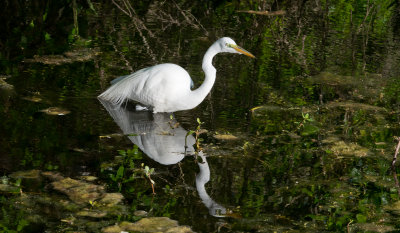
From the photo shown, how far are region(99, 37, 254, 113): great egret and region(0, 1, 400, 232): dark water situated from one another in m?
0.16

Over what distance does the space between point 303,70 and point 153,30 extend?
2295 millimetres

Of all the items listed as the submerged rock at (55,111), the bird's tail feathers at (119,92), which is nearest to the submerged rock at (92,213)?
the submerged rock at (55,111)

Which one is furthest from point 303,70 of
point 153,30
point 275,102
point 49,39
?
point 49,39

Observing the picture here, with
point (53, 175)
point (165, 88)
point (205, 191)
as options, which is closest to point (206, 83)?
point (165, 88)

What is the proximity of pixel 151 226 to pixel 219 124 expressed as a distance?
1.99 metres

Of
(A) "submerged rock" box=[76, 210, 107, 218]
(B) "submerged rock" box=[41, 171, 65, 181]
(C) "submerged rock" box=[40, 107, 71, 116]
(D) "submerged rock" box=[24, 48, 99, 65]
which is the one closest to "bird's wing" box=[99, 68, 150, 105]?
(C) "submerged rock" box=[40, 107, 71, 116]

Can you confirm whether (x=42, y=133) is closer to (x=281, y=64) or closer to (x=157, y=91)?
(x=157, y=91)

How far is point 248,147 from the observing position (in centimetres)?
500

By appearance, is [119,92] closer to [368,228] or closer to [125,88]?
[125,88]

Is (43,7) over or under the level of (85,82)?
over

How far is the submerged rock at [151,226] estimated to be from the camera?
3.52 metres

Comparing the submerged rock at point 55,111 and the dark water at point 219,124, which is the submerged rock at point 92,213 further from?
the submerged rock at point 55,111

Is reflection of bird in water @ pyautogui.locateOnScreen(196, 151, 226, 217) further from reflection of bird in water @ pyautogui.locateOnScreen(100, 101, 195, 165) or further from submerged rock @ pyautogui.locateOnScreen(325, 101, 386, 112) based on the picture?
submerged rock @ pyautogui.locateOnScreen(325, 101, 386, 112)

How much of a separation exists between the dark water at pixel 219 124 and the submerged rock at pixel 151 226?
3.4 inches
